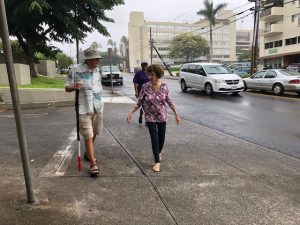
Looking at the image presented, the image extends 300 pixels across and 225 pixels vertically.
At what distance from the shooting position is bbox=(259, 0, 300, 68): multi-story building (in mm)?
47625

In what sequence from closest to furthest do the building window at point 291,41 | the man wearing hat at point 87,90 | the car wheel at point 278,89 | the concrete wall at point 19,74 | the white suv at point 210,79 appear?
the man wearing hat at point 87,90 → the concrete wall at point 19,74 → the car wheel at point 278,89 → the white suv at point 210,79 → the building window at point 291,41

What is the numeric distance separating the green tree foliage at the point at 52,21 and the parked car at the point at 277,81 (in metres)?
9.05

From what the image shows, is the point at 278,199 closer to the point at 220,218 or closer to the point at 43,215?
the point at 220,218

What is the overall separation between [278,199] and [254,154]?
2370 millimetres

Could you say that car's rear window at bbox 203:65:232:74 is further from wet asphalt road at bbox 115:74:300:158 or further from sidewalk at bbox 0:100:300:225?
sidewalk at bbox 0:100:300:225

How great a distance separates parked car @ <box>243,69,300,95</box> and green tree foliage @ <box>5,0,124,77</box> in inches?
356

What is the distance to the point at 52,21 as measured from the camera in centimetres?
2083

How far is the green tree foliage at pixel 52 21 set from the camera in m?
18.7

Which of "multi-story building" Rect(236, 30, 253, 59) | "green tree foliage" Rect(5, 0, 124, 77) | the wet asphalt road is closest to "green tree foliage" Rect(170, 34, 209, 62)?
"multi-story building" Rect(236, 30, 253, 59)

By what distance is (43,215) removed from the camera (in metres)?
3.75

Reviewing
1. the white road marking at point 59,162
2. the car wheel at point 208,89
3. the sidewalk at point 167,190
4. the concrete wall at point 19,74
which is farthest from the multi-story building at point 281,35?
the white road marking at point 59,162

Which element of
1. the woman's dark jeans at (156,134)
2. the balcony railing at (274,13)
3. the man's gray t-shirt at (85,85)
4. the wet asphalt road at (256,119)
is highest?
the balcony railing at (274,13)

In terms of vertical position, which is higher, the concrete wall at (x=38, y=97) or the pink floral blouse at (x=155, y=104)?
the pink floral blouse at (x=155, y=104)

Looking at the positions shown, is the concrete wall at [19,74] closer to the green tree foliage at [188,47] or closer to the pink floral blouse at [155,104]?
the pink floral blouse at [155,104]
